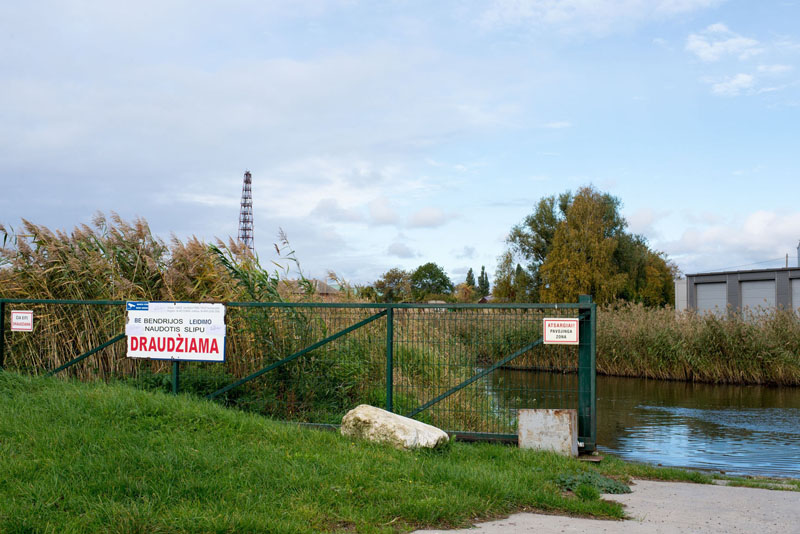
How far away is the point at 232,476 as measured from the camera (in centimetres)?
601

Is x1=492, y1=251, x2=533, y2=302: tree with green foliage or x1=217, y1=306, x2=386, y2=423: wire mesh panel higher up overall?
x1=492, y1=251, x2=533, y2=302: tree with green foliage

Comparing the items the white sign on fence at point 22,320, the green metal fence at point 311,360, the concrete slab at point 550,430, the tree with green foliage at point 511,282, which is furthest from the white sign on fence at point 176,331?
the tree with green foliage at point 511,282

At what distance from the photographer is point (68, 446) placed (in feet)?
21.9

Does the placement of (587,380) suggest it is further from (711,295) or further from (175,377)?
(711,295)

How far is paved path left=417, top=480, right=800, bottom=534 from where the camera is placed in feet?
18.3

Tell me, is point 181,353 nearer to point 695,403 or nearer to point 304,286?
point 304,286

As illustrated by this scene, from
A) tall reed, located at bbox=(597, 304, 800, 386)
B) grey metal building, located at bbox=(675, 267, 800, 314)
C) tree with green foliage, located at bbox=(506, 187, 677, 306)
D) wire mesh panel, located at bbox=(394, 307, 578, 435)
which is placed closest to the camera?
wire mesh panel, located at bbox=(394, 307, 578, 435)

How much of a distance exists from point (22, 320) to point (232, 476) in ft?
22.4

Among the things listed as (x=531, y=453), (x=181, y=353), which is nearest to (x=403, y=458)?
(x=531, y=453)

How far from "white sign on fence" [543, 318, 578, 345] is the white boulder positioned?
1.95 metres

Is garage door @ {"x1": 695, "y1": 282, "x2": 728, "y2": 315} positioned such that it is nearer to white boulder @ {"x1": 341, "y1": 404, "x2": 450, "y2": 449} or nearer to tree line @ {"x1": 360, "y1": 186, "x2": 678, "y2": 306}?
tree line @ {"x1": 360, "y1": 186, "x2": 678, "y2": 306}

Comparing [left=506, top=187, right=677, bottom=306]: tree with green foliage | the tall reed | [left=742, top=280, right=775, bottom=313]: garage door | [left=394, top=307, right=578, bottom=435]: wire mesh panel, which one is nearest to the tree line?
[left=506, top=187, right=677, bottom=306]: tree with green foliage

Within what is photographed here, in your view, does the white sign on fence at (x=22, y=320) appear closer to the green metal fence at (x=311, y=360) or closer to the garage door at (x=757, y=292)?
the green metal fence at (x=311, y=360)

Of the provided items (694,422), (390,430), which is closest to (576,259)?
(694,422)
